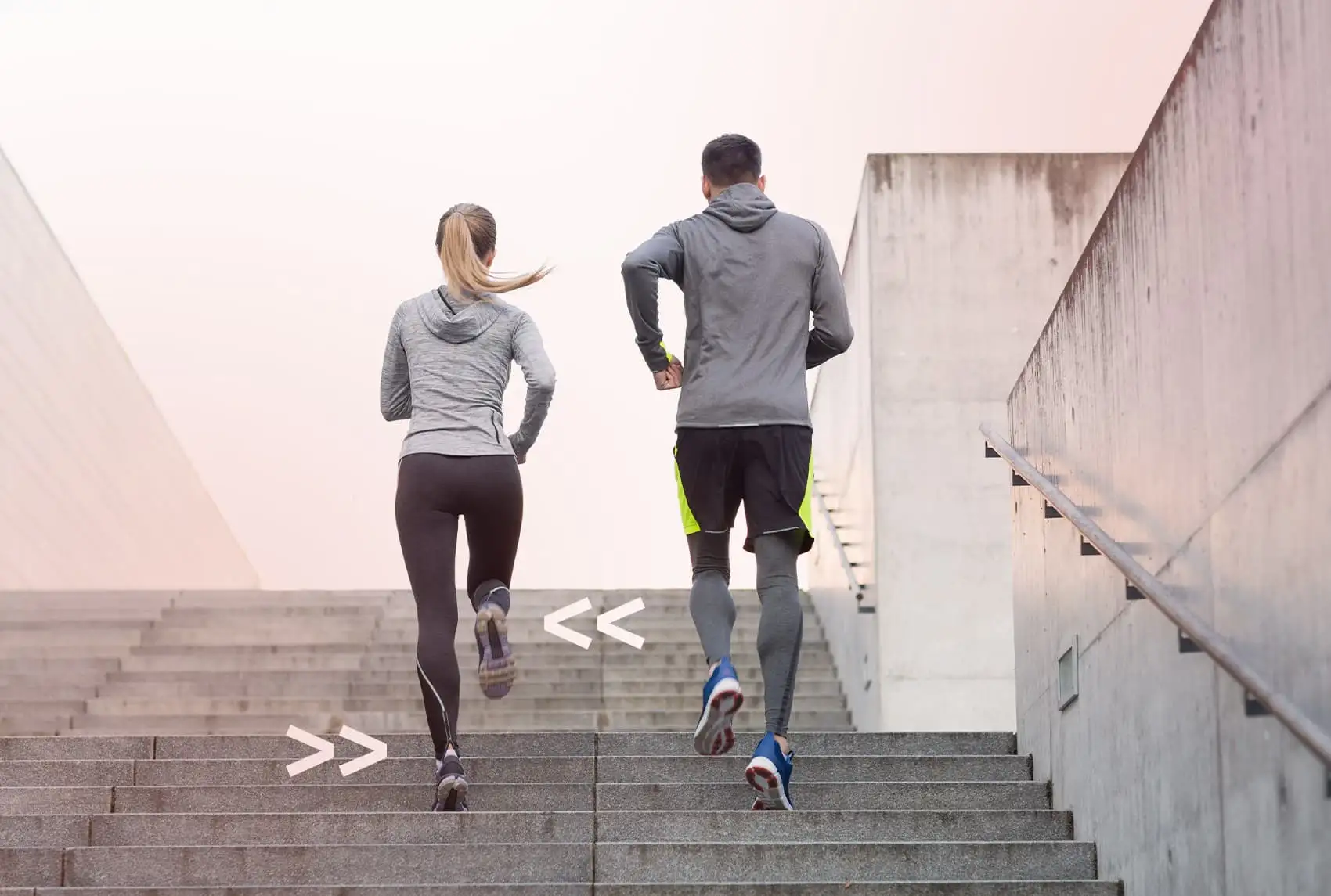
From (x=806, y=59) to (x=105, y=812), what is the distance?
39.4ft

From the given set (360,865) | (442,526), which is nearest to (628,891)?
(360,865)

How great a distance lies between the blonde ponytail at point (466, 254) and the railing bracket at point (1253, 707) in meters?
2.36

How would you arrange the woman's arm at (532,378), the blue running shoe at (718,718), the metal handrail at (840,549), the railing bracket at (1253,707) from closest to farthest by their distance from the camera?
the railing bracket at (1253,707) < the blue running shoe at (718,718) < the woman's arm at (532,378) < the metal handrail at (840,549)

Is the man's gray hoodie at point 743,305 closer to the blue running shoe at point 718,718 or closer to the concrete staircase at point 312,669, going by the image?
the blue running shoe at point 718,718

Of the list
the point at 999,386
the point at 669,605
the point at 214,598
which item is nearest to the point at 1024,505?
the point at 999,386

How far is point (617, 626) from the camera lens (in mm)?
11164

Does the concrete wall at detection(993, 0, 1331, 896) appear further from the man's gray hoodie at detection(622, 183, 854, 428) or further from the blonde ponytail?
the blonde ponytail

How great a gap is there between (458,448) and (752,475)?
84 centimetres

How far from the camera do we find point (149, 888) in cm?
431

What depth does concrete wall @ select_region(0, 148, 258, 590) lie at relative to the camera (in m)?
11.9

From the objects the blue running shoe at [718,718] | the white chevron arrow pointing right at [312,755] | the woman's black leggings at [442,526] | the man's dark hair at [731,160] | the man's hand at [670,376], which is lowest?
the white chevron arrow pointing right at [312,755]

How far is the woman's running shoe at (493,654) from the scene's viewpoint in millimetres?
4898

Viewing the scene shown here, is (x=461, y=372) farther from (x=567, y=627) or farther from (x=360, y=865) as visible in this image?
(x=567, y=627)

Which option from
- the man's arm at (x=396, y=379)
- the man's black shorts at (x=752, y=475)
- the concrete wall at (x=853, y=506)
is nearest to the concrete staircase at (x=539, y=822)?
the man's black shorts at (x=752, y=475)
